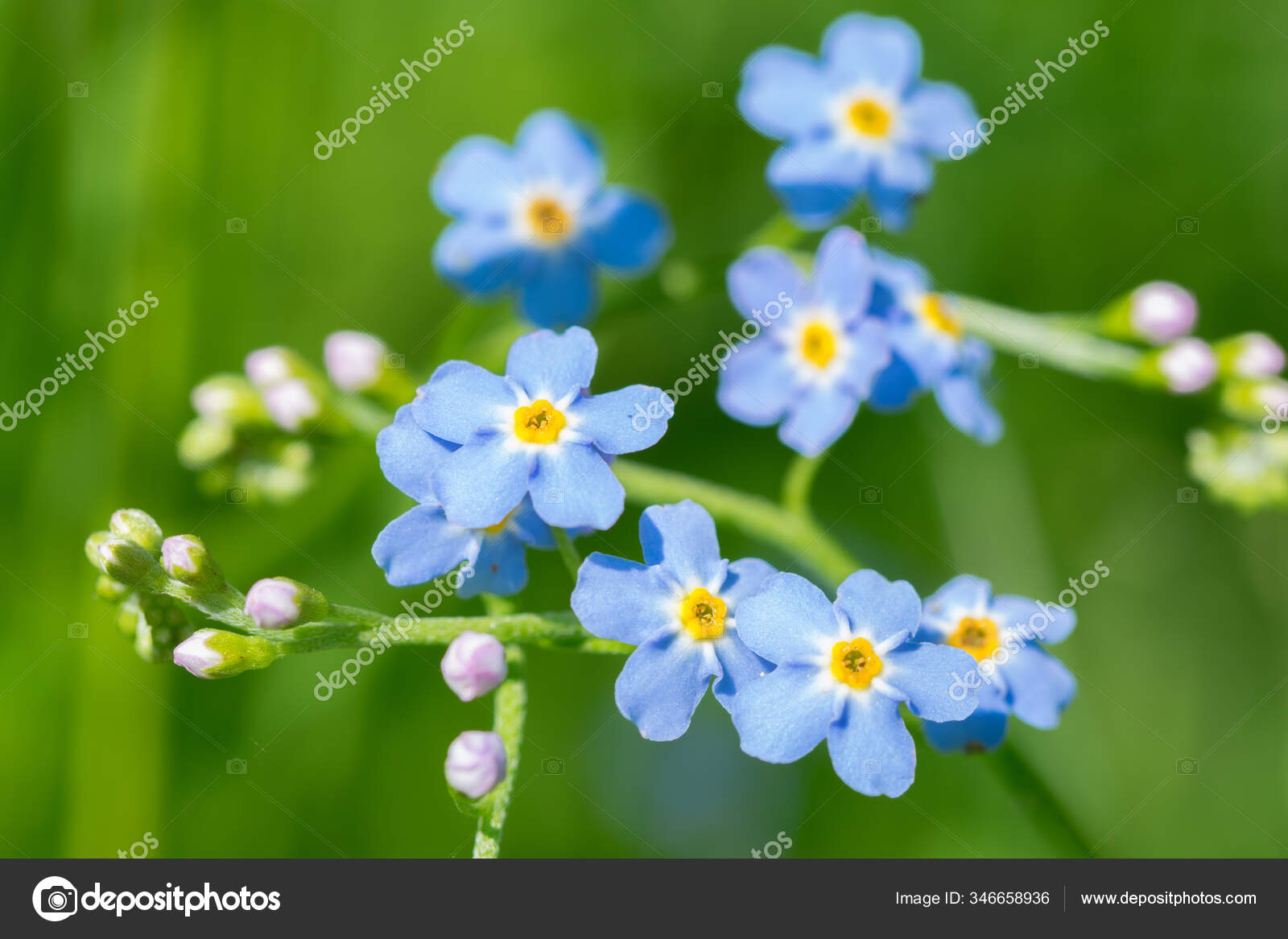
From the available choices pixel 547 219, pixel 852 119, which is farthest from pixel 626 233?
pixel 852 119

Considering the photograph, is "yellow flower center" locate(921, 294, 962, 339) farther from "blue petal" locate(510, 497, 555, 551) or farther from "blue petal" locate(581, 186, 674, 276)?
"blue petal" locate(510, 497, 555, 551)

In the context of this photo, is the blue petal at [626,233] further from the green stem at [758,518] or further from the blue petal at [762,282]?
the green stem at [758,518]

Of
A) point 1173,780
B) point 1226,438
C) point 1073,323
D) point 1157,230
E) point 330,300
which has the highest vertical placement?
point 1157,230

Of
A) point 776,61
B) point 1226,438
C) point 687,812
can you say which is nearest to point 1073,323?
point 1226,438

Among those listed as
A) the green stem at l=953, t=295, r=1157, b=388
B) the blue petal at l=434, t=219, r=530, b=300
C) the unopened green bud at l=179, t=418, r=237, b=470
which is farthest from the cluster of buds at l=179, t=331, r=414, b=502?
the green stem at l=953, t=295, r=1157, b=388
